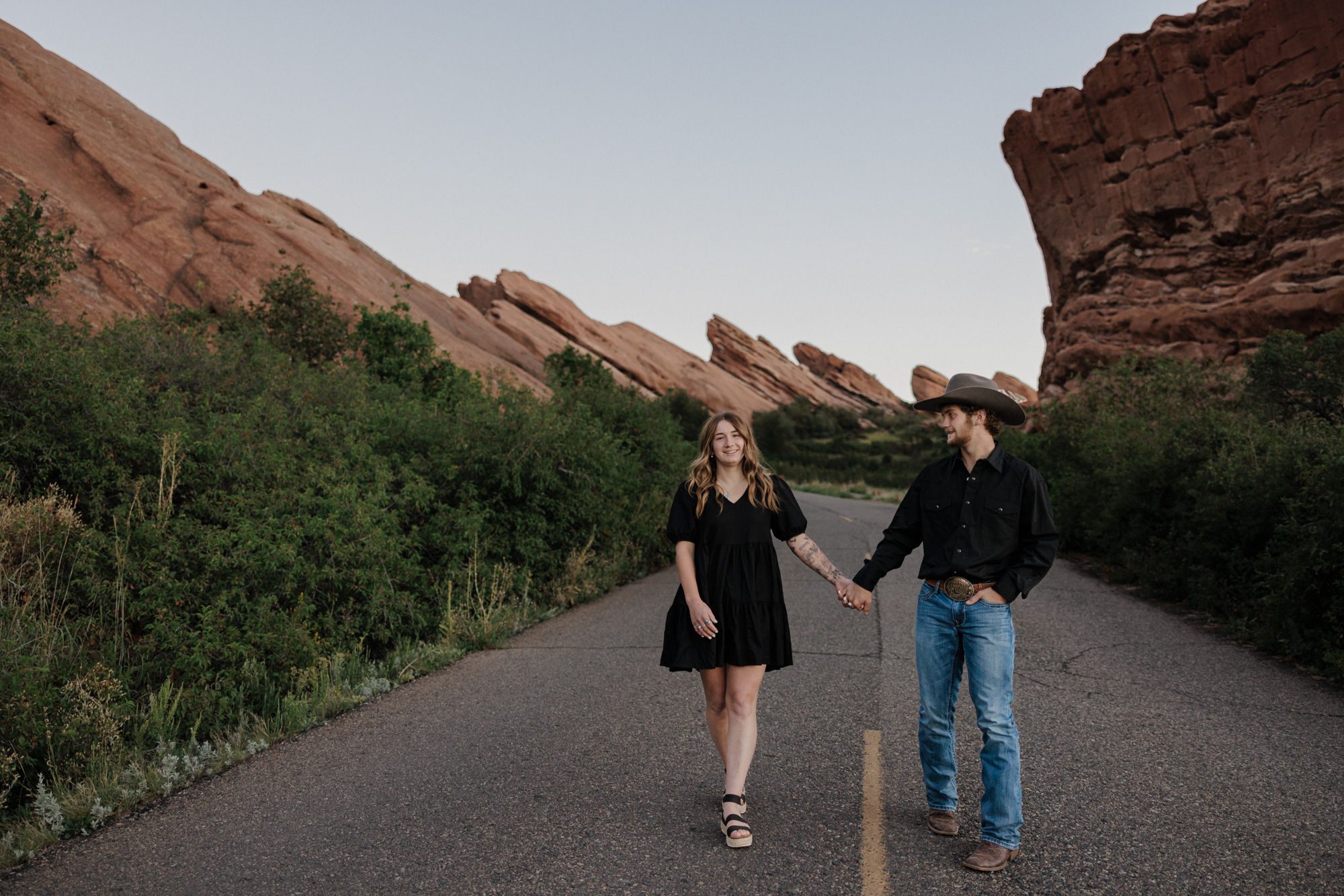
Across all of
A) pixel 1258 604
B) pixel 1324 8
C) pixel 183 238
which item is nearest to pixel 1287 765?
pixel 1258 604

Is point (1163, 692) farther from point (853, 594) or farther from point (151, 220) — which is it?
point (151, 220)

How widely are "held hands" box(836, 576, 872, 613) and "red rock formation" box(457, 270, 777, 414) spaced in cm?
5162

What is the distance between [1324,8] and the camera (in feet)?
116

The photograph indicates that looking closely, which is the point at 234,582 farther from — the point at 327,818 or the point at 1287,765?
the point at 1287,765

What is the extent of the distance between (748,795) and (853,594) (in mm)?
1275

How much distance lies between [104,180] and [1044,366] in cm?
4706

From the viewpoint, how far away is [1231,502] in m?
9.66

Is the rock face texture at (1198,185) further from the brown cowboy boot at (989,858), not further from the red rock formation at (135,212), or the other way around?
the brown cowboy boot at (989,858)

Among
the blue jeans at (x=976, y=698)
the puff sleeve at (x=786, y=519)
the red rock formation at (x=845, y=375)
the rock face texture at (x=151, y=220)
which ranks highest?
the red rock formation at (x=845, y=375)

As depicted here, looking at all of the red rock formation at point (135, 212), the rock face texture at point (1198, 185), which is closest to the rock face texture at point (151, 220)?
the red rock formation at point (135, 212)

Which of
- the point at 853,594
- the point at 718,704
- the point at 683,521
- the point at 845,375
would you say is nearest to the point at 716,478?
the point at 683,521

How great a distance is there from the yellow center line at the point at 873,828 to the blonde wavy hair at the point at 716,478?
5.18 ft

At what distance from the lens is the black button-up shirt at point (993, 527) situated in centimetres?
376

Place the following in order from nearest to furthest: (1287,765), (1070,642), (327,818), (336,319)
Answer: (327,818)
(1287,765)
(1070,642)
(336,319)
